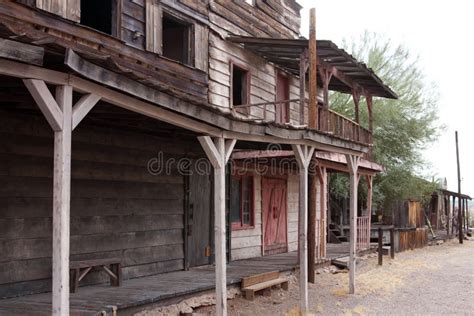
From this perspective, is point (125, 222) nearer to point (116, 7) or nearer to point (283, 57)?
point (116, 7)

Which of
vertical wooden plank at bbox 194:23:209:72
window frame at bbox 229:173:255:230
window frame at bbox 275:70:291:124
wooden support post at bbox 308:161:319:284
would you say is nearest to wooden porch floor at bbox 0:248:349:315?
wooden support post at bbox 308:161:319:284

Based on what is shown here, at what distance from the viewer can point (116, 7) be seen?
9242 millimetres

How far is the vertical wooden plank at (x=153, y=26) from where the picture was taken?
32.2ft

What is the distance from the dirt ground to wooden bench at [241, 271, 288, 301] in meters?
0.15

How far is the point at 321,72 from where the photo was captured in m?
13.1

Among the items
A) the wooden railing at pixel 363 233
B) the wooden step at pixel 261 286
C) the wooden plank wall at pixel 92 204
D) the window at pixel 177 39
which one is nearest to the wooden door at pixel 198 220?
the wooden plank wall at pixel 92 204

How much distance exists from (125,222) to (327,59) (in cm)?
665

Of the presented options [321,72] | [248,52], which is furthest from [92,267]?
[321,72]

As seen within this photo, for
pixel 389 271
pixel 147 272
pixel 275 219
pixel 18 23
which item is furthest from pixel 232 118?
pixel 389 271

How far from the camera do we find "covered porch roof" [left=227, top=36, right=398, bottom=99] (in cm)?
1230

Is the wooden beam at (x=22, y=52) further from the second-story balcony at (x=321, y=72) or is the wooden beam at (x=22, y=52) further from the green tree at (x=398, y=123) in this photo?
the green tree at (x=398, y=123)

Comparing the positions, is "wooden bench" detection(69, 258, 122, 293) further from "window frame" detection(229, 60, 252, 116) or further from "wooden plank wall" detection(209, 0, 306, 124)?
"window frame" detection(229, 60, 252, 116)

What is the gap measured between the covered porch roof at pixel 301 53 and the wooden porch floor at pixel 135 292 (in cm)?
490

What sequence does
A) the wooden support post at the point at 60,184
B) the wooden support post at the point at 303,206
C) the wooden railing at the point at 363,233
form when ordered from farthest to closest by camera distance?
1. the wooden railing at the point at 363,233
2. the wooden support post at the point at 303,206
3. the wooden support post at the point at 60,184
